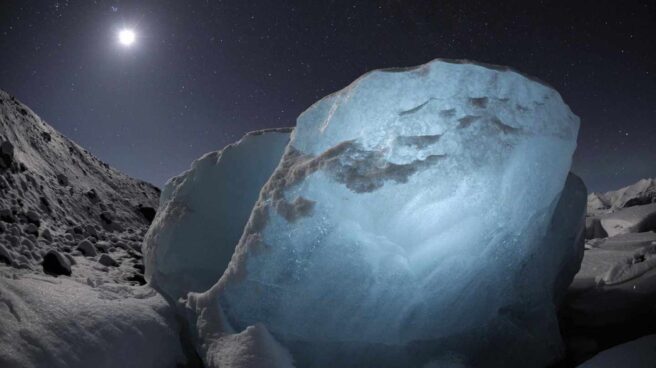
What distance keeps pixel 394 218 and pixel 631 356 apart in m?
2.04

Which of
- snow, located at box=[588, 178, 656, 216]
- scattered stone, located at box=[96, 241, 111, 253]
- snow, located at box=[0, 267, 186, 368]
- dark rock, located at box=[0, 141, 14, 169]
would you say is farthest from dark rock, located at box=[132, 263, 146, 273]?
snow, located at box=[588, 178, 656, 216]

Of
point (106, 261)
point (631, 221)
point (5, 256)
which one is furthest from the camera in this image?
point (631, 221)

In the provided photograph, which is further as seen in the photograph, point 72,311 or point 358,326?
point 358,326

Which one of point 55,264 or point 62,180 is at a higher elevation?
point 62,180

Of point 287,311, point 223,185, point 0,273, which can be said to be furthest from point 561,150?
point 0,273

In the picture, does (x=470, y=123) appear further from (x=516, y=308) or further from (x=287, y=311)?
(x=287, y=311)

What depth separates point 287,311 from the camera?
3.04 metres

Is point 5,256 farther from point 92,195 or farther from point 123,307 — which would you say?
point 92,195

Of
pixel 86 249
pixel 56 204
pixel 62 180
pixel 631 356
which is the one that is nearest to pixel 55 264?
pixel 86 249

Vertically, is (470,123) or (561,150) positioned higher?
(470,123)

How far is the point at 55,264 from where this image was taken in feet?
14.0

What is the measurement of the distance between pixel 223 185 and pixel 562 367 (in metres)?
4.11

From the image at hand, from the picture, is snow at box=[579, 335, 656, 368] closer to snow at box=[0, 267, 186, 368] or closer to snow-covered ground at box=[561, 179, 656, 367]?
snow-covered ground at box=[561, 179, 656, 367]

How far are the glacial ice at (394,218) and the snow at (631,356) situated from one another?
0.62m
